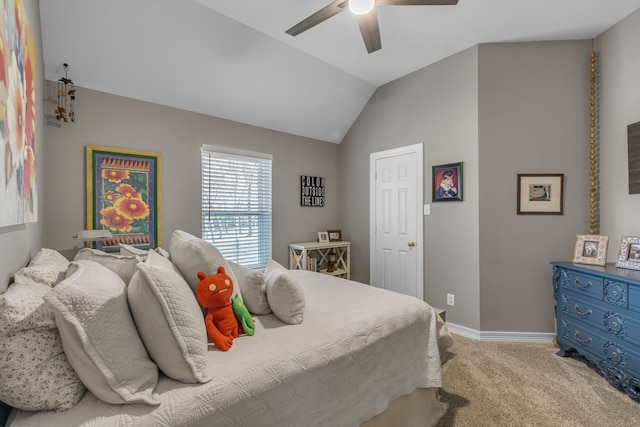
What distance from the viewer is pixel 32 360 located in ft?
2.72

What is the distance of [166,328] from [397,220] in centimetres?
313

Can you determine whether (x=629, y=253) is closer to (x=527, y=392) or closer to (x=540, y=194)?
(x=540, y=194)

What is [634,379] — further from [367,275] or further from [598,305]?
[367,275]

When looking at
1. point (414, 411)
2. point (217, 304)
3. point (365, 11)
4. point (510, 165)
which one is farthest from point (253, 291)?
point (510, 165)

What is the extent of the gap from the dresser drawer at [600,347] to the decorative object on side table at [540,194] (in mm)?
1025

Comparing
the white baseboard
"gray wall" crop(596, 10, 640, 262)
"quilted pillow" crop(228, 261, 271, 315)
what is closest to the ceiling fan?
"quilted pillow" crop(228, 261, 271, 315)

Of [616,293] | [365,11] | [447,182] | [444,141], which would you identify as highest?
[365,11]

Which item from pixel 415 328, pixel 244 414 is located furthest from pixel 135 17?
pixel 415 328

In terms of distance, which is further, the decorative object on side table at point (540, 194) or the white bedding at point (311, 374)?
the decorative object on side table at point (540, 194)

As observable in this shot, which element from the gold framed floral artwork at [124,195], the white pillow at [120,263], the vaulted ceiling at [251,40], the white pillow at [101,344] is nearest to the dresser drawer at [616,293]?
the vaulted ceiling at [251,40]

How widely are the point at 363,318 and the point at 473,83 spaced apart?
107 inches

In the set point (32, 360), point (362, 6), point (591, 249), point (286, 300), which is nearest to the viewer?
point (32, 360)

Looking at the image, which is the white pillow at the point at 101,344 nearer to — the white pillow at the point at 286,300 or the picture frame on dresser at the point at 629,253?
the white pillow at the point at 286,300

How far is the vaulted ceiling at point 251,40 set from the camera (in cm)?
235
